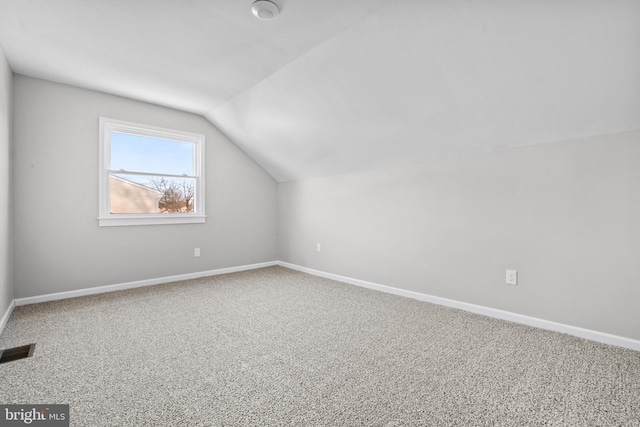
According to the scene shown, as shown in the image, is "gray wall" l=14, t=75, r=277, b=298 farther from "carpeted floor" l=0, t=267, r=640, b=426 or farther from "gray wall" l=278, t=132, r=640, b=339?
"gray wall" l=278, t=132, r=640, b=339

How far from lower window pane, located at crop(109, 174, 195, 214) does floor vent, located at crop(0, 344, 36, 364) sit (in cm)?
174

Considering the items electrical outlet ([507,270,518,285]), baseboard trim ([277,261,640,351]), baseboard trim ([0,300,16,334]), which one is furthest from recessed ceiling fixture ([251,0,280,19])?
baseboard trim ([0,300,16,334])

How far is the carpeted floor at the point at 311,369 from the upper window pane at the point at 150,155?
1.67m

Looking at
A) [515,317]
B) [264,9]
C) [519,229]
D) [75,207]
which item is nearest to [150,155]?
[75,207]

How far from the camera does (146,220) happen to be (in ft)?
Result: 12.0

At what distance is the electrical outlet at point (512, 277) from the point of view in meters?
2.42

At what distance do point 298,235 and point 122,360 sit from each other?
2.85m

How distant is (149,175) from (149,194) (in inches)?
9.1

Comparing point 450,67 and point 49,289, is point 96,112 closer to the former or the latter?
point 49,289

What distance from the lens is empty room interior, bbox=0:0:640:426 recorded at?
5.08 feet

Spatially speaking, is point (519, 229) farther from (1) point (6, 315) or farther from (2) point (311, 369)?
(1) point (6, 315)

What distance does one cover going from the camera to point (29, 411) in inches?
54.2

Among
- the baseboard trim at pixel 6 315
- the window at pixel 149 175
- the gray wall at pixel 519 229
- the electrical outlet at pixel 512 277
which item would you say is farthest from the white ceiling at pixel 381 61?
the baseboard trim at pixel 6 315

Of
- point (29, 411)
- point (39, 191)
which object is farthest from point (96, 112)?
point (29, 411)
